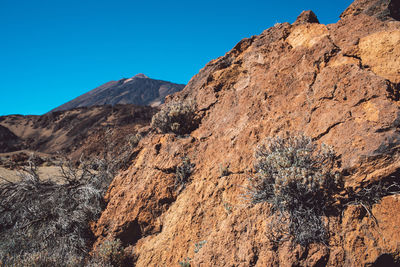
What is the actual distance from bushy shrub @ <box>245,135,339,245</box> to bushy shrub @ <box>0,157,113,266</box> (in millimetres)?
3278

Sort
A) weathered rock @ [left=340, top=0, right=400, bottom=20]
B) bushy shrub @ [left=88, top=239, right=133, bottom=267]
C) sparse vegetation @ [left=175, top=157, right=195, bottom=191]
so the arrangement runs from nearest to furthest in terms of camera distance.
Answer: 1. bushy shrub @ [left=88, top=239, right=133, bottom=267]
2. weathered rock @ [left=340, top=0, right=400, bottom=20]
3. sparse vegetation @ [left=175, top=157, right=195, bottom=191]

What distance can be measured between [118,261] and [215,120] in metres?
3.07

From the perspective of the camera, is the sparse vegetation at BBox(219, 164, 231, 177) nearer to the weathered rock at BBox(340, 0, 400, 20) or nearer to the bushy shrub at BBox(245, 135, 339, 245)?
the bushy shrub at BBox(245, 135, 339, 245)

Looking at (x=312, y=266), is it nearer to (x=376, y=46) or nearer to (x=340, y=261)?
(x=340, y=261)

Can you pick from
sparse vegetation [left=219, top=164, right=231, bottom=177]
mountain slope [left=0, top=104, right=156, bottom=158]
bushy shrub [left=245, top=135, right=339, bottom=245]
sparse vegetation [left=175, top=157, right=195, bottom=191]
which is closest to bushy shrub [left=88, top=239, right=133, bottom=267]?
sparse vegetation [left=175, top=157, right=195, bottom=191]

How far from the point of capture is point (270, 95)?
4.11 metres

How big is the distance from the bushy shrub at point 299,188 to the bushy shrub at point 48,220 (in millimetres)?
3278

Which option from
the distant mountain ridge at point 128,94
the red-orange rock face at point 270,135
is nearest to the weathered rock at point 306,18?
the red-orange rock face at point 270,135

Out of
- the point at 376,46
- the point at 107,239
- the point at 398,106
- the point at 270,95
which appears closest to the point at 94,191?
the point at 107,239

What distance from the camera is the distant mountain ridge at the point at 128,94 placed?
280ft

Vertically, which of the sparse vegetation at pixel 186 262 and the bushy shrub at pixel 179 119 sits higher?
the bushy shrub at pixel 179 119

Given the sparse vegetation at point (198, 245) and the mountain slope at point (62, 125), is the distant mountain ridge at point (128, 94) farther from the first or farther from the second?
the sparse vegetation at point (198, 245)

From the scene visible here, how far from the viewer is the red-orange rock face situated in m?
2.43

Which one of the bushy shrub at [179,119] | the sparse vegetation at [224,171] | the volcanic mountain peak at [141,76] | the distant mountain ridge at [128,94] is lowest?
the sparse vegetation at [224,171]
